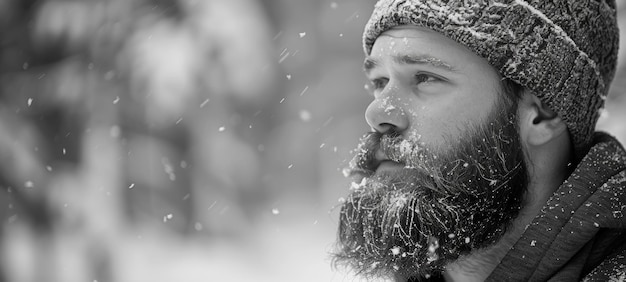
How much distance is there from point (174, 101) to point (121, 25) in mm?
1218

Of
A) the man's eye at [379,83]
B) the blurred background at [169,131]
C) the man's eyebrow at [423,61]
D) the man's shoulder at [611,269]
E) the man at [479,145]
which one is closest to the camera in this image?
the man's shoulder at [611,269]

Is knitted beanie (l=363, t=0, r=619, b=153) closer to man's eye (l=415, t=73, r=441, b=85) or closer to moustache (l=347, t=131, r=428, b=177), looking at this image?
man's eye (l=415, t=73, r=441, b=85)

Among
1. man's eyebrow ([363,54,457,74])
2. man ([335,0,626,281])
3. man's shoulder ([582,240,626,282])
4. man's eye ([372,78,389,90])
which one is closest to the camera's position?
man's shoulder ([582,240,626,282])

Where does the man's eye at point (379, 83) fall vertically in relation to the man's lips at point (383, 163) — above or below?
above

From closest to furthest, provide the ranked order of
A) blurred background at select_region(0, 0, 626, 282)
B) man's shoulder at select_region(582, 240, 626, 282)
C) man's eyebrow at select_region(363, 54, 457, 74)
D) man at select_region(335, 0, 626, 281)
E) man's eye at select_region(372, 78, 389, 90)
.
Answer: man's shoulder at select_region(582, 240, 626, 282) < man at select_region(335, 0, 626, 281) < man's eyebrow at select_region(363, 54, 457, 74) < man's eye at select_region(372, 78, 389, 90) < blurred background at select_region(0, 0, 626, 282)

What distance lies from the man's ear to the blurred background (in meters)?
6.08

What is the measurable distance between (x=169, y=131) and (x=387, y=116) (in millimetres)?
8119

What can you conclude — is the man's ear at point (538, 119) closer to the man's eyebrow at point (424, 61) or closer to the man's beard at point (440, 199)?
the man's beard at point (440, 199)

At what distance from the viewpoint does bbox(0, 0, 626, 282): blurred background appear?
29.2 ft

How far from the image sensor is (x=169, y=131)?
32.8 ft

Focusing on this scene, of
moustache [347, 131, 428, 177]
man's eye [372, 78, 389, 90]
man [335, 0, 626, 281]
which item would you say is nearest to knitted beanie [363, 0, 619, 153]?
man [335, 0, 626, 281]

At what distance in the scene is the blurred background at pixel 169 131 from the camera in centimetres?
891

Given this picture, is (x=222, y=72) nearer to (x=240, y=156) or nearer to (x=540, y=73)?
(x=240, y=156)

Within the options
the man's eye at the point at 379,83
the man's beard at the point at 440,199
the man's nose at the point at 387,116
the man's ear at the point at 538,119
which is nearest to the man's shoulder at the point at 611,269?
the man's beard at the point at 440,199
